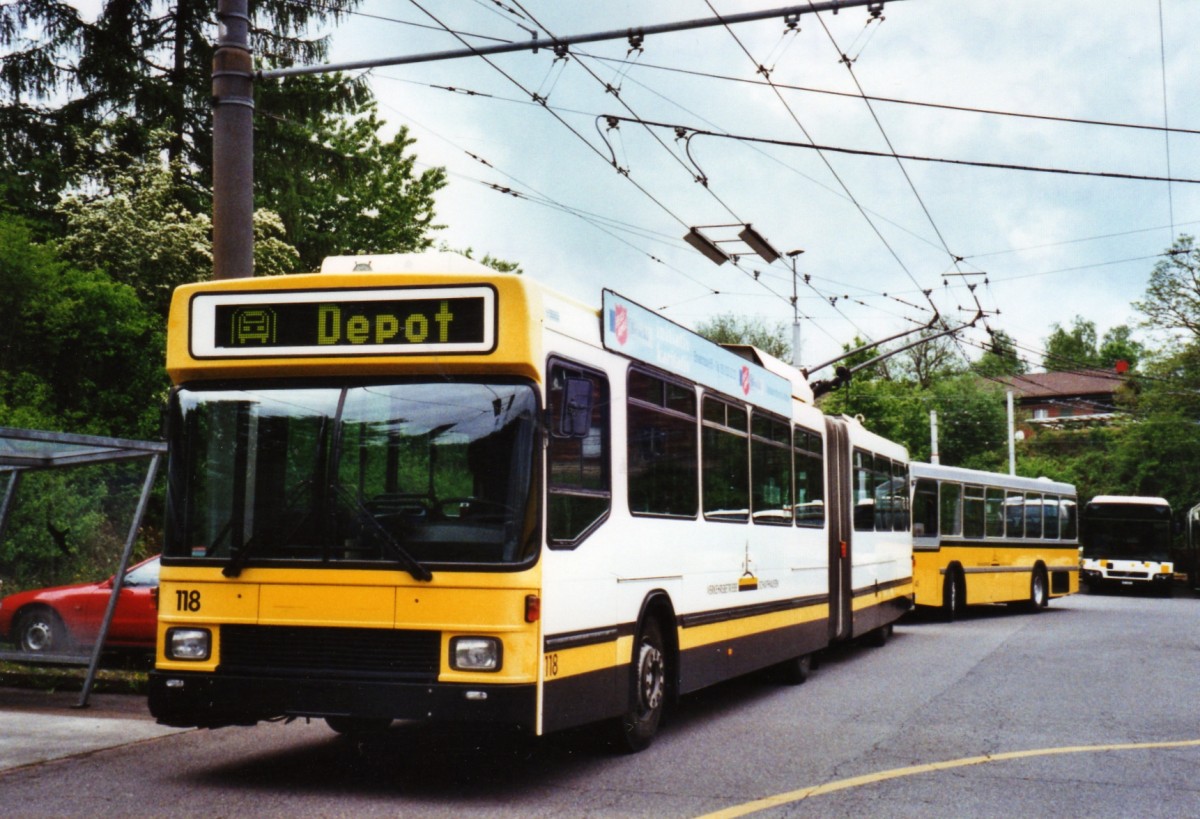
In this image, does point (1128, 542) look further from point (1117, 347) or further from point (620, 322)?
point (1117, 347)

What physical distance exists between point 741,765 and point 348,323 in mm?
3656

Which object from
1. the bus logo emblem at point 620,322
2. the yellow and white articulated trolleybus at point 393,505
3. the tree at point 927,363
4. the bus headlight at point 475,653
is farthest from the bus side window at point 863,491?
the tree at point 927,363

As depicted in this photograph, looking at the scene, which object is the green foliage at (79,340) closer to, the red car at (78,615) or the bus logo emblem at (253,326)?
the red car at (78,615)

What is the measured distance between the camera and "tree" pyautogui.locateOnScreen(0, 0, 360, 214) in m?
23.9

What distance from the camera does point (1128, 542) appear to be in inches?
1577

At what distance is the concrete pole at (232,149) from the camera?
1059cm

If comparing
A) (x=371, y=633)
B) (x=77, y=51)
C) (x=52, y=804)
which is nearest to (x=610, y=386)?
(x=371, y=633)

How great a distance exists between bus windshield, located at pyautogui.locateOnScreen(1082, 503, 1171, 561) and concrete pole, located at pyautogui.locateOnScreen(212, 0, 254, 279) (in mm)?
34470

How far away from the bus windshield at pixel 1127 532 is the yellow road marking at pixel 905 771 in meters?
32.0

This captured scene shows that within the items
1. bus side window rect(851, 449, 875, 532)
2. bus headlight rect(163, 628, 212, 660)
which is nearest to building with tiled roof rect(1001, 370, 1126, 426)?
bus side window rect(851, 449, 875, 532)

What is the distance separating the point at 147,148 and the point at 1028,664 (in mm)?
18158

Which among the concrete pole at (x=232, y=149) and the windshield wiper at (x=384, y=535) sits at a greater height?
the concrete pole at (x=232, y=149)

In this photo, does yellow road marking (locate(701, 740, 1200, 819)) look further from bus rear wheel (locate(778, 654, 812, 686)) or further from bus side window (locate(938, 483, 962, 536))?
bus side window (locate(938, 483, 962, 536))

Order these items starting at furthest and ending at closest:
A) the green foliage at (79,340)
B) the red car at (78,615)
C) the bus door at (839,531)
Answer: the green foliage at (79,340)
the bus door at (839,531)
the red car at (78,615)
